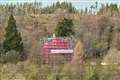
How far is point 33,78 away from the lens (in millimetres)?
4434

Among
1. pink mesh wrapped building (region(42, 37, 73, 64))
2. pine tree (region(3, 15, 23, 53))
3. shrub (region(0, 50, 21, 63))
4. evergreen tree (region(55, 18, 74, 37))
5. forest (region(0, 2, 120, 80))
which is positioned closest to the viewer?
forest (region(0, 2, 120, 80))

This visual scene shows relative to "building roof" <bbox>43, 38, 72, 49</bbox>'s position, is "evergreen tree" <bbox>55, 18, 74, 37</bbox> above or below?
above

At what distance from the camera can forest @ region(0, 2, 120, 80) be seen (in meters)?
4.56

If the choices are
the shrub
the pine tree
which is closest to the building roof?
the pine tree

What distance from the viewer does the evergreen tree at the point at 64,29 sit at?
615 cm

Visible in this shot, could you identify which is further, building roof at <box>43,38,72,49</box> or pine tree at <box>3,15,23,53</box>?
building roof at <box>43,38,72,49</box>

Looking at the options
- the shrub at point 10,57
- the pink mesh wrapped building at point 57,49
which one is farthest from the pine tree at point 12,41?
the pink mesh wrapped building at point 57,49

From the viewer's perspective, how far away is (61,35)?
20.2 ft

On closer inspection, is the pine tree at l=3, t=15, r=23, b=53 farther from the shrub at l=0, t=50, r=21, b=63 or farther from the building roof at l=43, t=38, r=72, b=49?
the building roof at l=43, t=38, r=72, b=49

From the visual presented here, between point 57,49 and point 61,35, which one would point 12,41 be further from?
point 61,35

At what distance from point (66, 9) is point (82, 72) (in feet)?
10.7

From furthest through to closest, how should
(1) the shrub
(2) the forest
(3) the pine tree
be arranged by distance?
(3) the pine tree
(1) the shrub
(2) the forest

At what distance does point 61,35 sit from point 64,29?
0.10 metres

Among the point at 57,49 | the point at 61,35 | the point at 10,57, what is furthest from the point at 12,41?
the point at 61,35
